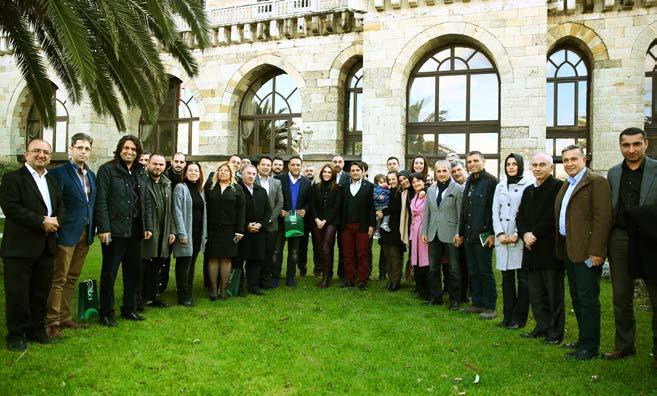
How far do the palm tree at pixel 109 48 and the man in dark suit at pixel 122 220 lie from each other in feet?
2.81

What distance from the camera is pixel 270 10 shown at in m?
18.6

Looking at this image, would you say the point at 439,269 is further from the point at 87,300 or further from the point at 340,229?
the point at 87,300

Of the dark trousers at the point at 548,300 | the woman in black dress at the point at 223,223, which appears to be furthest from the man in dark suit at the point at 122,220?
the dark trousers at the point at 548,300

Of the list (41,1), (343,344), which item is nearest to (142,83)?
(41,1)

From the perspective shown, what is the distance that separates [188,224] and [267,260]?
6.15 feet

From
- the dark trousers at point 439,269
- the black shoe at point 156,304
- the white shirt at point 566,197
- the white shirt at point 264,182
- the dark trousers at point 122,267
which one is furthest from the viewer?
the white shirt at point 264,182

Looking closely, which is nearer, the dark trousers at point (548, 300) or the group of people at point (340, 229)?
the group of people at point (340, 229)

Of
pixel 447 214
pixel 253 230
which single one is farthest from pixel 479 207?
pixel 253 230

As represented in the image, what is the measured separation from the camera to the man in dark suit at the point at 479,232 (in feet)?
22.1

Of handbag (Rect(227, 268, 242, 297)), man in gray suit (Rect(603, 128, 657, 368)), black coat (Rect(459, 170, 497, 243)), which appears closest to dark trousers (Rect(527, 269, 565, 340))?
man in gray suit (Rect(603, 128, 657, 368))

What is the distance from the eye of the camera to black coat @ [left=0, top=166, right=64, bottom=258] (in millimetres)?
4816

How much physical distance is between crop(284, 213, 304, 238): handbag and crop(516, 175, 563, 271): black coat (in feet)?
13.1

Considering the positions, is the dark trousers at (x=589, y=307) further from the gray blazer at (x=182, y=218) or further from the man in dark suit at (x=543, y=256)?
the gray blazer at (x=182, y=218)

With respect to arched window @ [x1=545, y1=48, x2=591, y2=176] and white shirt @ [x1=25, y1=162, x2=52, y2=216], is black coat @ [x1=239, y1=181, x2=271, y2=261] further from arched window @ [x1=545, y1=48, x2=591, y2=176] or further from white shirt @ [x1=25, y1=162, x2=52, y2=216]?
arched window @ [x1=545, y1=48, x2=591, y2=176]
